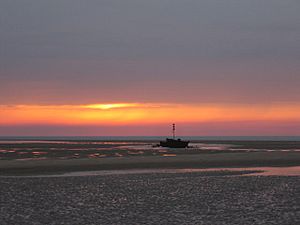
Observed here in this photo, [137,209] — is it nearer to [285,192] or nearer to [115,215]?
[115,215]

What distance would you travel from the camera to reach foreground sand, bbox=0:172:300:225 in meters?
19.8

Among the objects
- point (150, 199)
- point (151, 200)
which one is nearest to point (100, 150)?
point (150, 199)

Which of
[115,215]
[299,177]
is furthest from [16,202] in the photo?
[299,177]

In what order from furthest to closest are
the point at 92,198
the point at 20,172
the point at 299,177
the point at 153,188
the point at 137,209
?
the point at 20,172, the point at 299,177, the point at 153,188, the point at 92,198, the point at 137,209

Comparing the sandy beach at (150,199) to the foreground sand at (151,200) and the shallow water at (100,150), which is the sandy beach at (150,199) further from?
the shallow water at (100,150)

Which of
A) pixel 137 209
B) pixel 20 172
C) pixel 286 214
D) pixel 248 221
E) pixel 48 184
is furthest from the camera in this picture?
pixel 20 172

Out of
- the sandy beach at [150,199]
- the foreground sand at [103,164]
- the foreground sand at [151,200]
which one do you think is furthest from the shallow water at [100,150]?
the foreground sand at [151,200]

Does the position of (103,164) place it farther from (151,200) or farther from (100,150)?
(100,150)

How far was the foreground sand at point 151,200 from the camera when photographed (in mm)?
19750

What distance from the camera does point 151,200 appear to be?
24.8 m

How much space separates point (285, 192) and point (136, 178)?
12258 mm

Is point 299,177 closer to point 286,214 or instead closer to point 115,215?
point 286,214

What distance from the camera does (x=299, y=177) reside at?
35938 mm

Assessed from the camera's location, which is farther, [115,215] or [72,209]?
[72,209]
